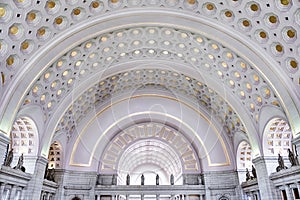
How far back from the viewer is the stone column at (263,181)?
16.9 meters

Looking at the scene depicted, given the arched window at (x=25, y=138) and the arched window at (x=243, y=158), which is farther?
the arched window at (x=243, y=158)

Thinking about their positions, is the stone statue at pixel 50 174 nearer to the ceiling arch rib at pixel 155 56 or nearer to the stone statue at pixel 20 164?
the stone statue at pixel 20 164

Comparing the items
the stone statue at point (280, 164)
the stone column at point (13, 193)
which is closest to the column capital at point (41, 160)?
the stone column at point (13, 193)

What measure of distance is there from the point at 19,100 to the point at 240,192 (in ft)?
63.4

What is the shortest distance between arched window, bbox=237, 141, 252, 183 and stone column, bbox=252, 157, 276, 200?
4068mm

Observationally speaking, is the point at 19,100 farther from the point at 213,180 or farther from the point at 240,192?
the point at 240,192

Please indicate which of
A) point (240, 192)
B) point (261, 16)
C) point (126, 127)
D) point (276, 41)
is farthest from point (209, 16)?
point (240, 192)

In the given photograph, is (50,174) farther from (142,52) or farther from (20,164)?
(142,52)

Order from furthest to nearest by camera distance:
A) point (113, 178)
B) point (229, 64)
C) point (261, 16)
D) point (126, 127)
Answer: point (126, 127) → point (113, 178) → point (229, 64) → point (261, 16)

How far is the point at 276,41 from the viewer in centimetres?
1392

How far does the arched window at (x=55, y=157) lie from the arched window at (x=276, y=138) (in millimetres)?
17652

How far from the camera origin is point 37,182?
17.5 metres

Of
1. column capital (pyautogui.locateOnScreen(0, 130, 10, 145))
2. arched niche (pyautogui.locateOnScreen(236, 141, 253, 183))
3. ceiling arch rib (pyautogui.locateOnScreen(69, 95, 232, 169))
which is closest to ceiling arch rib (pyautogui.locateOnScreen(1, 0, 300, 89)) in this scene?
column capital (pyautogui.locateOnScreen(0, 130, 10, 145))

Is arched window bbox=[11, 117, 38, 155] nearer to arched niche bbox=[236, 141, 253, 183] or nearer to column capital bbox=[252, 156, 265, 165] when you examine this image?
column capital bbox=[252, 156, 265, 165]
